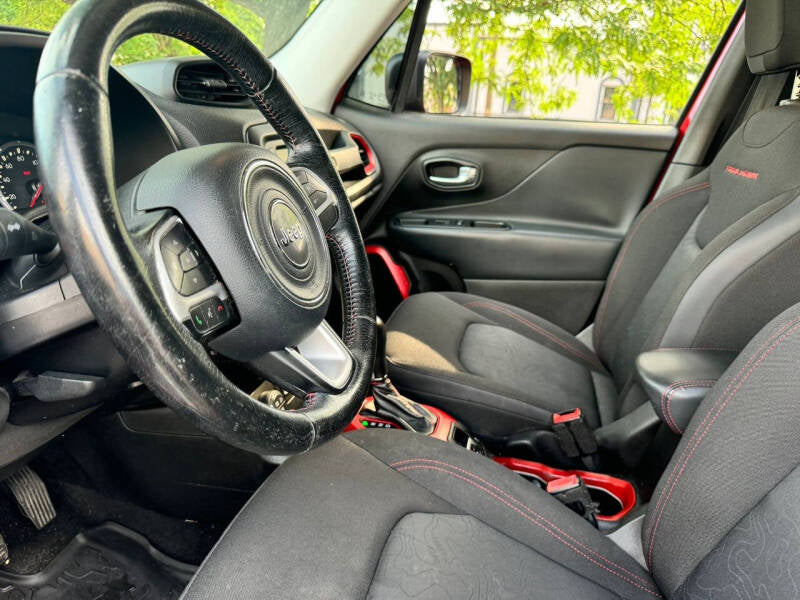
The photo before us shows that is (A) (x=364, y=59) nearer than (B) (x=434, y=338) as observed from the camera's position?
No

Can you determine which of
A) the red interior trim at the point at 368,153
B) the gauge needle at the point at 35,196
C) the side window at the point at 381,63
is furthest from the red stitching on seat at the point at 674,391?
the side window at the point at 381,63

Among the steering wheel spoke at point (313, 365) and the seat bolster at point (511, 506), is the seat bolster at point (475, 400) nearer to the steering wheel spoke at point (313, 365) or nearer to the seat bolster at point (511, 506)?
the seat bolster at point (511, 506)

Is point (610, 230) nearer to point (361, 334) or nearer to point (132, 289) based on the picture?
point (361, 334)

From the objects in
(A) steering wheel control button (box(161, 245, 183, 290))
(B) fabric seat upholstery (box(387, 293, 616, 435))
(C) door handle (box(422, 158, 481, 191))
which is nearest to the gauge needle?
(A) steering wheel control button (box(161, 245, 183, 290))

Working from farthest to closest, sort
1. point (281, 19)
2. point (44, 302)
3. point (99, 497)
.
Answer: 1. point (281, 19)
2. point (99, 497)
3. point (44, 302)

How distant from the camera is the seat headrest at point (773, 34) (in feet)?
4.09

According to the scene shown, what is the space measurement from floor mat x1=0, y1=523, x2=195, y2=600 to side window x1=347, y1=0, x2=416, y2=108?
1.32 meters

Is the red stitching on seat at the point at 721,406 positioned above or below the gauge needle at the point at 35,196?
below

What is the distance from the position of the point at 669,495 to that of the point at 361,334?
0.48m

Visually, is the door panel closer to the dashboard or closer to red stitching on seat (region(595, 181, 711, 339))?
red stitching on seat (region(595, 181, 711, 339))

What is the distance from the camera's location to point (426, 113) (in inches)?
82.4

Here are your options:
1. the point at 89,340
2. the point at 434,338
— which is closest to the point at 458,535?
the point at 89,340

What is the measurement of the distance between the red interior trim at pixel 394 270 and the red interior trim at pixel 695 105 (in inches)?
30.7

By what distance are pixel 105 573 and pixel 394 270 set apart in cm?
118
